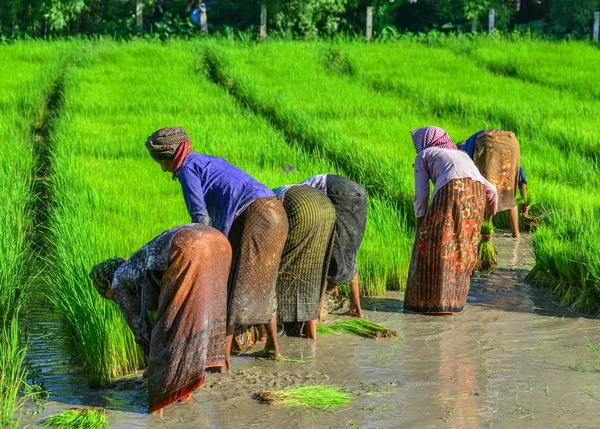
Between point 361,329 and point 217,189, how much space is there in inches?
55.6

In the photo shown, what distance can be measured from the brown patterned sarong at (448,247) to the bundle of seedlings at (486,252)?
3.55 ft

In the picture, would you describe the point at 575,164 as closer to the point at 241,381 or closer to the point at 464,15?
the point at 241,381

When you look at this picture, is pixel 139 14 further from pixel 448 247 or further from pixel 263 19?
pixel 448 247

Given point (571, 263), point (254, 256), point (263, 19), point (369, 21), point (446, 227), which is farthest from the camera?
point (369, 21)

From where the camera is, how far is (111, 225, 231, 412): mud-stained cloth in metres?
4.23

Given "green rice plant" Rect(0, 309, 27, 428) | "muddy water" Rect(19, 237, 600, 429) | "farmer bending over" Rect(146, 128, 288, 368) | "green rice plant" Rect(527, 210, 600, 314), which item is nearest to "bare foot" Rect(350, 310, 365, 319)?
"muddy water" Rect(19, 237, 600, 429)

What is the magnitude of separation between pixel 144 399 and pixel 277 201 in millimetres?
1089

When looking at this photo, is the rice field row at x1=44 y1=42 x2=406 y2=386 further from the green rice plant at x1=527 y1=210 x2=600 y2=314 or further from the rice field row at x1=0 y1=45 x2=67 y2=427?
the green rice plant at x1=527 y1=210 x2=600 y2=314

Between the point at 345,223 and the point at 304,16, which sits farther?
the point at 304,16

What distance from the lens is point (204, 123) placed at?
38.8 feet

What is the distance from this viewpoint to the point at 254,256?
15.7 feet

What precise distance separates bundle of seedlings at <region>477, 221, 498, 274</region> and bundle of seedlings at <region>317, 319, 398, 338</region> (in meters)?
1.73

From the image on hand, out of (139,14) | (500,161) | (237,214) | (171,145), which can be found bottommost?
(500,161)

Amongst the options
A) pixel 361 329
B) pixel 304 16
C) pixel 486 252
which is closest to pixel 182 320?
pixel 361 329
